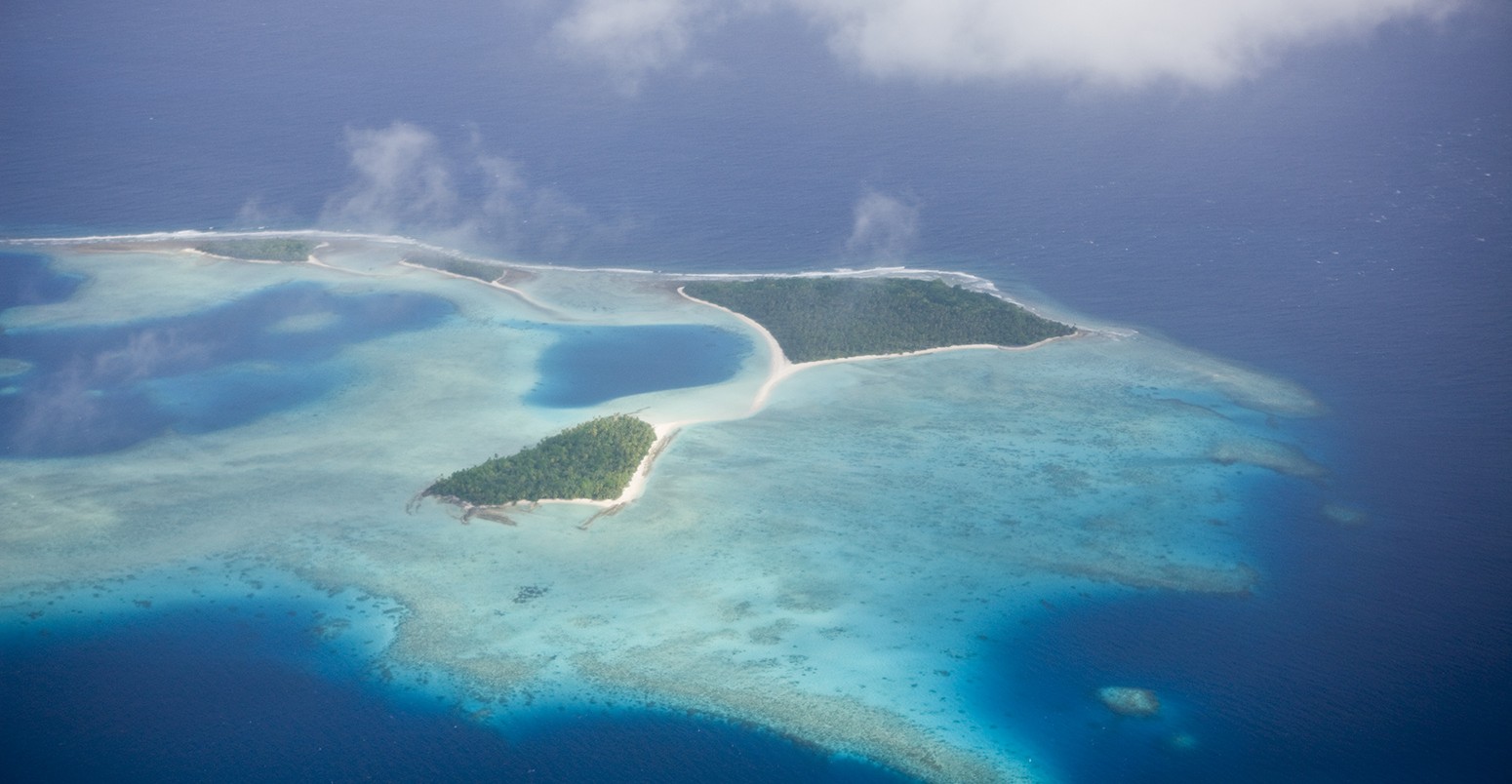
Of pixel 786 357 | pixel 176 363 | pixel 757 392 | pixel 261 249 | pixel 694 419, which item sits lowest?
pixel 176 363

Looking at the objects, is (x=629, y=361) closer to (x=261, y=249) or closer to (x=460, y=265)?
(x=460, y=265)

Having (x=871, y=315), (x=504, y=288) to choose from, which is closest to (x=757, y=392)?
(x=871, y=315)

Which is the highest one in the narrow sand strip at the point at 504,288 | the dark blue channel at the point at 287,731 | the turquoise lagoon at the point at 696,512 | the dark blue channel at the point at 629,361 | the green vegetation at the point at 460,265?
the green vegetation at the point at 460,265

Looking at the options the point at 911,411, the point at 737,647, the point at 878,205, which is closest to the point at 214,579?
the point at 737,647

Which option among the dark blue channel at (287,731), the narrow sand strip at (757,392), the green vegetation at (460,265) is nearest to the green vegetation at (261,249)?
the green vegetation at (460,265)

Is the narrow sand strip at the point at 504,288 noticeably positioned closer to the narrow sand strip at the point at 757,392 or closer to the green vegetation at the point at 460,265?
the narrow sand strip at the point at 757,392

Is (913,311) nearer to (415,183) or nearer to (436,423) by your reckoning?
(436,423)
